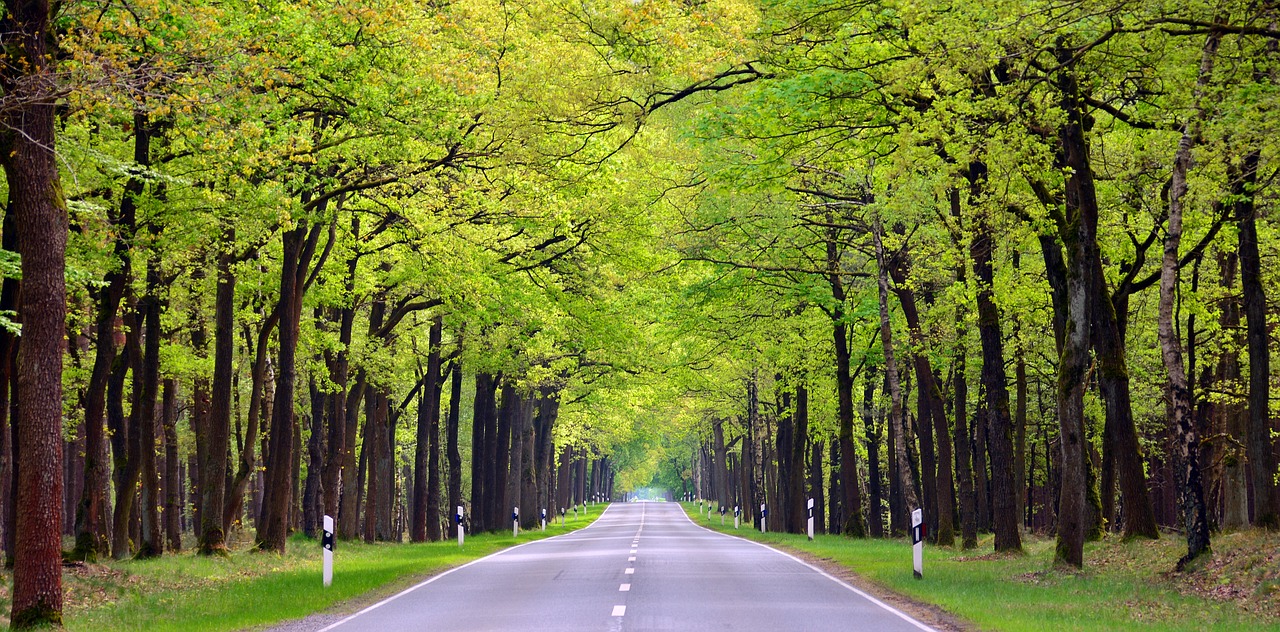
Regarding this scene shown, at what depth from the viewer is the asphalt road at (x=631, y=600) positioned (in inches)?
575

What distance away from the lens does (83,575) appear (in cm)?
1939

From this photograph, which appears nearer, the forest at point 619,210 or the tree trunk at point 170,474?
the forest at point 619,210

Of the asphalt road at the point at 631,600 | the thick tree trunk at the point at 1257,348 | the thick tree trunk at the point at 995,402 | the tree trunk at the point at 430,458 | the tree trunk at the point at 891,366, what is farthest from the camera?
the tree trunk at the point at 430,458

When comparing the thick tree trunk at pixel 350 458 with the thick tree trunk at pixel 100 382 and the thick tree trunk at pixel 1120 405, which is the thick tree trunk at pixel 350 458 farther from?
the thick tree trunk at pixel 1120 405

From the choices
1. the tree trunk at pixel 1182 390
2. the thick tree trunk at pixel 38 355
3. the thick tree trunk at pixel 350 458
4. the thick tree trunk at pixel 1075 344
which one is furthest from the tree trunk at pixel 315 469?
the tree trunk at pixel 1182 390

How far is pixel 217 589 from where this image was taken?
2028 centimetres

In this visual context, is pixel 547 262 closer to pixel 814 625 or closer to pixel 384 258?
pixel 384 258

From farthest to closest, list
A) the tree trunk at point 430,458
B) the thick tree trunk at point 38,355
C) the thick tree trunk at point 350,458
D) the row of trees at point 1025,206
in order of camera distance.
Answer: the tree trunk at point 430,458 → the thick tree trunk at point 350,458 → the row of trees at point 1025,206 → the thick tree trunk at point 38,355

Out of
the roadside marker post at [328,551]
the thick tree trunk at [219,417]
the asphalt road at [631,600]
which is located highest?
the thick tree trunk at [219,417]

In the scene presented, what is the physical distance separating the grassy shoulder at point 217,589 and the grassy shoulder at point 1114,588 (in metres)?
9.34

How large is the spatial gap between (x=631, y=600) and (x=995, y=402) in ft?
43.0

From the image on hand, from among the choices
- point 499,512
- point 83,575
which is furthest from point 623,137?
point 499,512

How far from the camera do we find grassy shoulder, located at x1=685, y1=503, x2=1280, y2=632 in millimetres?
14758

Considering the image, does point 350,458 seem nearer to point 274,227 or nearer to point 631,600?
point 274,227
